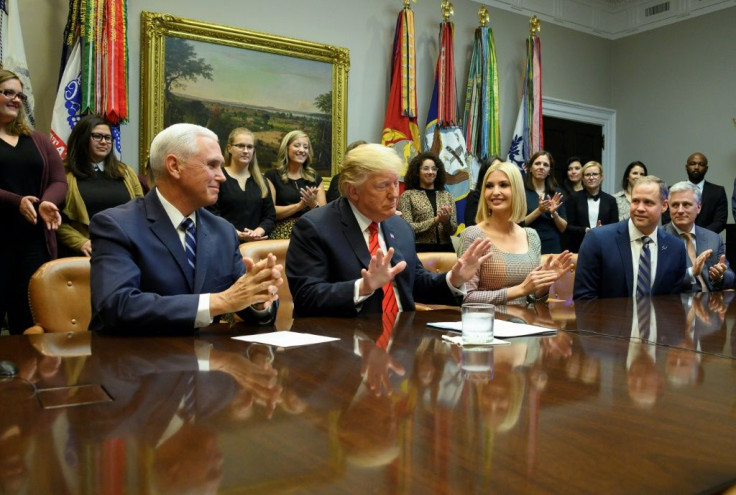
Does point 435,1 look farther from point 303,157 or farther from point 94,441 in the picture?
point 94,441

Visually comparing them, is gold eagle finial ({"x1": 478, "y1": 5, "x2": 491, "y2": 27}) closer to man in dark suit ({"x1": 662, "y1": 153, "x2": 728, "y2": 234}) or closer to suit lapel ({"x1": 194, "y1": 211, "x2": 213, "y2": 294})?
man in dark suit ({"x1": 662, "y1": 153, "x2": 728, "y2": 234})

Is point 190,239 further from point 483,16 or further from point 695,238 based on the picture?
point 483,16

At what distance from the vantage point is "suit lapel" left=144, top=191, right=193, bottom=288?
2127mm

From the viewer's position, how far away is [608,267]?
10.9 ft

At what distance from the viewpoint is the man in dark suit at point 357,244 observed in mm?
2555

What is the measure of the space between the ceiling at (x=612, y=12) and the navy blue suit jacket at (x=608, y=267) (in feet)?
17.0

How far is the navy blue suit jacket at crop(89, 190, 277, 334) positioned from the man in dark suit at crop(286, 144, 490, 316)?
0.96 feet

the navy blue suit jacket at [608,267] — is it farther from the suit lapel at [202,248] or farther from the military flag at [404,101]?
the military flag at [404,101]

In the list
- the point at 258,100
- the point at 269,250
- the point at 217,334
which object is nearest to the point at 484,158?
the point at 258,100

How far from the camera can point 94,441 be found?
37.2 inches

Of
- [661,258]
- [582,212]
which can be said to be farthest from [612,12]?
[661,258]

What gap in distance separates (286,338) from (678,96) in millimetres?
8106

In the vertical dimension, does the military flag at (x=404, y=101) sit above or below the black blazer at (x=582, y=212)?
above

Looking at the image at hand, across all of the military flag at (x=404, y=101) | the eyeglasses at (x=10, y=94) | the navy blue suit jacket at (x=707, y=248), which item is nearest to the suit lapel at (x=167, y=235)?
the eyeglasses at (x=10, y=94)
